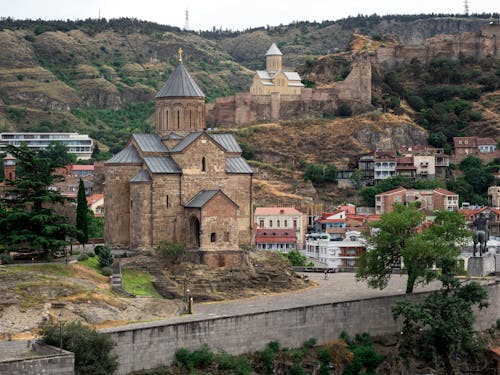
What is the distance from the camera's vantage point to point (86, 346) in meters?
36.5

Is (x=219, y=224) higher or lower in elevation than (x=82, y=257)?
higher

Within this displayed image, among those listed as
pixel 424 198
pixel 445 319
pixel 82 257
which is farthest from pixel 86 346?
pixel 424 198

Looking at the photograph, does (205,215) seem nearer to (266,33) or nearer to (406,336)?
(406,336)

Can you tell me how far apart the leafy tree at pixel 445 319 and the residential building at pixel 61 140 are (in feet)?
239

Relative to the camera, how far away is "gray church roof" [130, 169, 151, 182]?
51.6 meters

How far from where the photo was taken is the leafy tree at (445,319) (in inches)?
1734

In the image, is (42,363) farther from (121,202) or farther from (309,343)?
(121,202)

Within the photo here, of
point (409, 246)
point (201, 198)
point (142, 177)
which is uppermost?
point (142, 177)

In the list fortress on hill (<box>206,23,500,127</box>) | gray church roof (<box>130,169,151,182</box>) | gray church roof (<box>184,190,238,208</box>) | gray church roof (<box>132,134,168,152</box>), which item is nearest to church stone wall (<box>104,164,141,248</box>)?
gray church roof (<box>130,169,151,182</box>)

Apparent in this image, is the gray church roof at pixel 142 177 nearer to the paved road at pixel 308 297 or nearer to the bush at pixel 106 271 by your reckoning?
the bush at pixel 106 271

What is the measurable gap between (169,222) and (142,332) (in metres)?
12.7

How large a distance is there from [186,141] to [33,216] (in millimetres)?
9410

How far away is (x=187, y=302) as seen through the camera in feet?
155

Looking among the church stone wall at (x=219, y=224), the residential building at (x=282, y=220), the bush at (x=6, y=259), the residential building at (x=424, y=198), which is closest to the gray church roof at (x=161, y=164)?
the church stone wall at (x=219, y=224)
